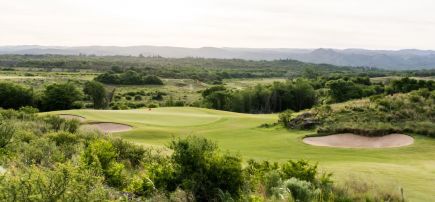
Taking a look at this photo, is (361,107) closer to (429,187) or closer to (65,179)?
(429,187)

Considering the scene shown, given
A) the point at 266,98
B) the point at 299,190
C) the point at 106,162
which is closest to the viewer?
the point at 299,190

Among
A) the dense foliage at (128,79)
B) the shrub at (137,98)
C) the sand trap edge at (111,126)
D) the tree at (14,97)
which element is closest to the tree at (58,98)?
the tree at (14,97)

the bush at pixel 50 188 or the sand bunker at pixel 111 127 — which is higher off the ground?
the bush at pixel 50 188

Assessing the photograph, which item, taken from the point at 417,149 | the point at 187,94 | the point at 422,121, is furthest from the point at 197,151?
the point at 187,94

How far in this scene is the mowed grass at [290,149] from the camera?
14.5m

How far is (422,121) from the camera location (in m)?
27.4

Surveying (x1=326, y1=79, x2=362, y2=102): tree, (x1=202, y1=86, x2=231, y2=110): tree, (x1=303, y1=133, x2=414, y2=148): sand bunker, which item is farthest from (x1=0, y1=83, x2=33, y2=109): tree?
(x1=303, y1=133, x2=414, y2=148): sand bunker

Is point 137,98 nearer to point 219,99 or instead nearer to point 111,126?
point 219,99

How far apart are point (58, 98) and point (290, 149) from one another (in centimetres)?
5032

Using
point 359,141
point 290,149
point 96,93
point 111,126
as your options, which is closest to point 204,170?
point 290,149

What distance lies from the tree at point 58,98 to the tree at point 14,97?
2.47 m

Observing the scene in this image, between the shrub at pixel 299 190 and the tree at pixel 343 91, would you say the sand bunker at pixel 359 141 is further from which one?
the tree at pixel 343 91

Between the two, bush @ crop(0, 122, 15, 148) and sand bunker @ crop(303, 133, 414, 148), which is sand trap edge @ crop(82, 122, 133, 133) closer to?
sand bunker @ crop(303, 133, 414, 148)

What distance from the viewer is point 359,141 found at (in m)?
26.1
